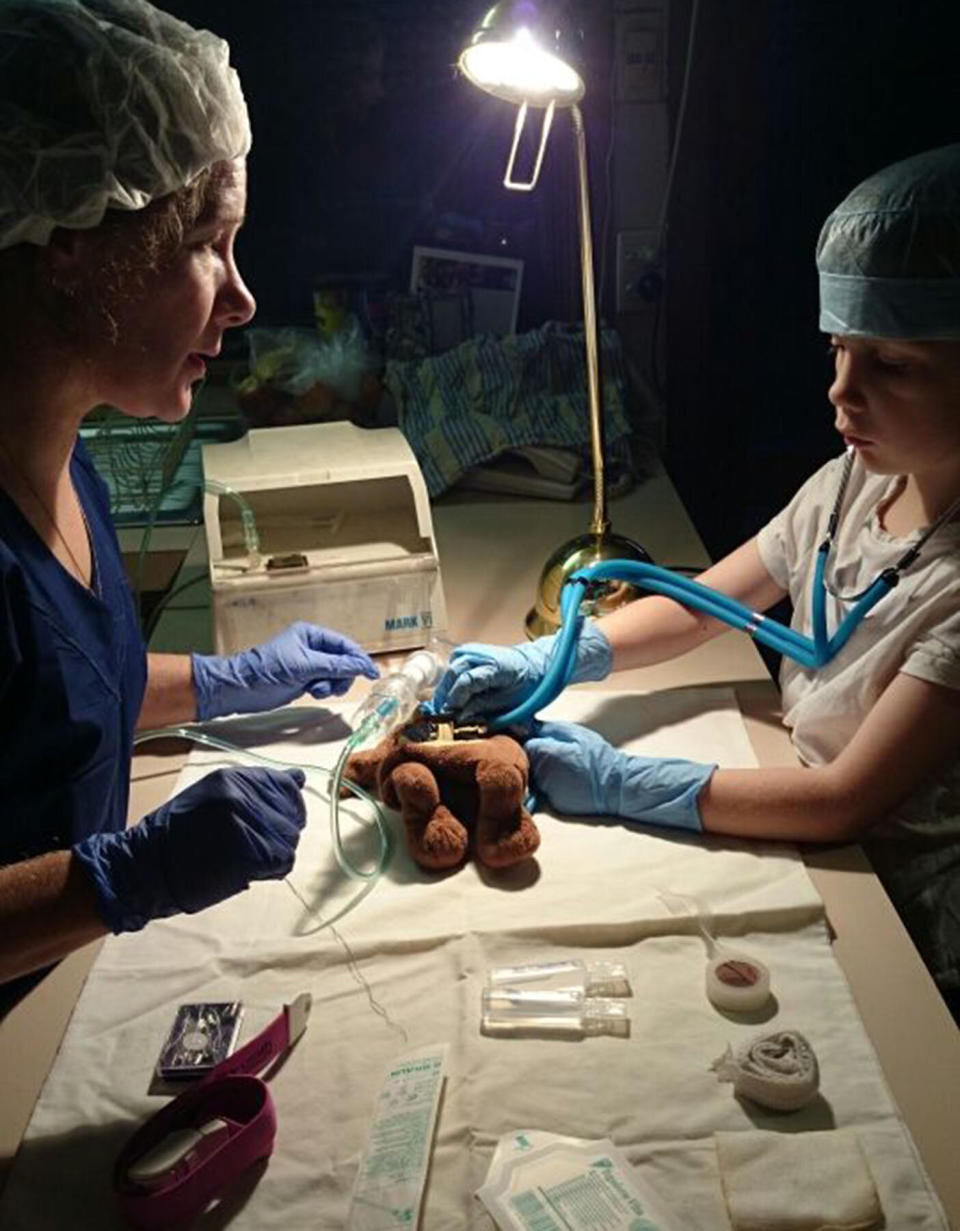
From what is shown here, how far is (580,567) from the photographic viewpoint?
71.2 inches

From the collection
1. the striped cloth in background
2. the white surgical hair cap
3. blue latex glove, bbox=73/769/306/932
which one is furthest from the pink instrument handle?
the striped cloth in background

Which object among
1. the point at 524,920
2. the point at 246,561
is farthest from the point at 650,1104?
the point at 246,561

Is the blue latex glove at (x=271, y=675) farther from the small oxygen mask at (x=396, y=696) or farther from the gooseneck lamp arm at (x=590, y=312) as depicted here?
the gooseneck lamp arm at (x=590, y=312)

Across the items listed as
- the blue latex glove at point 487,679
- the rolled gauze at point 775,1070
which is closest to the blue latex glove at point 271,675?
the blue latex glove at point 487,679

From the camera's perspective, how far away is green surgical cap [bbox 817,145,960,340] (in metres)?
1.26

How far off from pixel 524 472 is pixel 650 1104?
1.74m

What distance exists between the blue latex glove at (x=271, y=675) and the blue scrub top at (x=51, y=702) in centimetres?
31

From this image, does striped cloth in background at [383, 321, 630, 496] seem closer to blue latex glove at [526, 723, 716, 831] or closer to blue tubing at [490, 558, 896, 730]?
blue tubing at [490, 558, 896, 730]

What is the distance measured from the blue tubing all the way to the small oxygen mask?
0.41 ft

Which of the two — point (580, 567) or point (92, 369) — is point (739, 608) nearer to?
point (580, 567)

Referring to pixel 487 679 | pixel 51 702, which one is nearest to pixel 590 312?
pixel 487 679

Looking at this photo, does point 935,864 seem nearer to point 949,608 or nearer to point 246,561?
point 949,608

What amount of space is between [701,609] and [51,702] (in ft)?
3.06

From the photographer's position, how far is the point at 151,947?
47.2 inches
